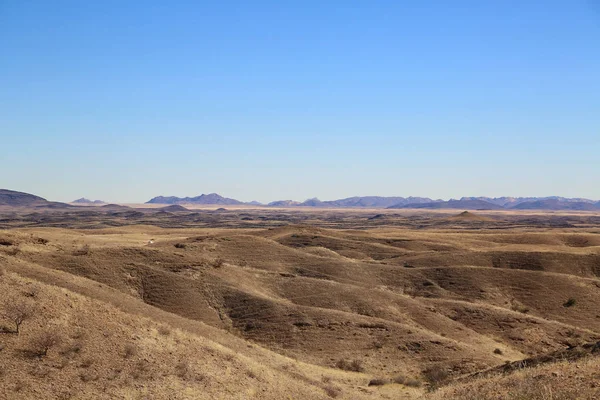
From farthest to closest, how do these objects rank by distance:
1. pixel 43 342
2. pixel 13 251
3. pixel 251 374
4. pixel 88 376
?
pixel 13 251
pixel 251 374
pixel 43 342
pixel 88 376

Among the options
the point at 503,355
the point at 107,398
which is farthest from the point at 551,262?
the point at 107,398

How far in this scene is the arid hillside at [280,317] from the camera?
71.1ft

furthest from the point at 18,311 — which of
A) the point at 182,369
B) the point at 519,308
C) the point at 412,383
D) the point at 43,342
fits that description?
the point at 519,308

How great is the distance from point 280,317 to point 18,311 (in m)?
19.9

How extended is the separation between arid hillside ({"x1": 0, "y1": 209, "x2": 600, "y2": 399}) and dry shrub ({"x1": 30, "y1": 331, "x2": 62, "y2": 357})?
0.11 metres

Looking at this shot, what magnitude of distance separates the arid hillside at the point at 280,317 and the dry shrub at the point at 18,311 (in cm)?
13

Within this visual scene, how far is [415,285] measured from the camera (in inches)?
2184

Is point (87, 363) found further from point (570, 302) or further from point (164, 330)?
point (570, 302)

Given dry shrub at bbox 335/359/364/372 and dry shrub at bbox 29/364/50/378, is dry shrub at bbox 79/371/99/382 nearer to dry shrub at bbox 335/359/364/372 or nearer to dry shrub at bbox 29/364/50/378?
dry shrub at bbox 29/364/50/378

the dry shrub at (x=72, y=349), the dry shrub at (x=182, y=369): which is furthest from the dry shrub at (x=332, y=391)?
the dry shrub at (x=72, y=349)

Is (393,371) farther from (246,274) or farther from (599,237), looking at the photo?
(599,237)

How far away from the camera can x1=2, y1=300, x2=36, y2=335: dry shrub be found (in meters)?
21.8

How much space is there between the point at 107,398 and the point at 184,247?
43962mm

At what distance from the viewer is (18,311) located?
22.4m
